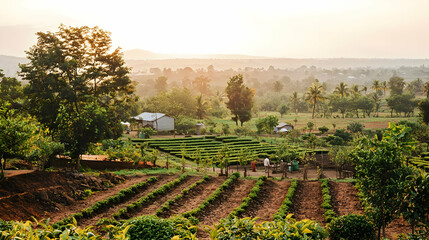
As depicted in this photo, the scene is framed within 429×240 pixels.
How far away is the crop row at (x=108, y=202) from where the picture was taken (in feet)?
47.5

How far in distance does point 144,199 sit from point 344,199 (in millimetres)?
10621

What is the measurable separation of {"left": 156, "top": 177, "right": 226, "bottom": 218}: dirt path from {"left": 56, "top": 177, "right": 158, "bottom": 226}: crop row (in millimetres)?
2857

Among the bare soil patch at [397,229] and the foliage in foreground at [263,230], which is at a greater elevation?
the foliage in foreground at [263,230]

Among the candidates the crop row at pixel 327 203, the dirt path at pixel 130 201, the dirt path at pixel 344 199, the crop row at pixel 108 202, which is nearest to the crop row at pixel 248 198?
the crop row at pixel 327 203

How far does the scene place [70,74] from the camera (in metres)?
34.5

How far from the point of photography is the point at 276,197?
19.1 m

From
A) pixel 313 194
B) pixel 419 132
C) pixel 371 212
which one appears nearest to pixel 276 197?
pixel 313 194

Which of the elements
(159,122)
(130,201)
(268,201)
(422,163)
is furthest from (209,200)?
(159,122)

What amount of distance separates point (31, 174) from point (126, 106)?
92.7ft

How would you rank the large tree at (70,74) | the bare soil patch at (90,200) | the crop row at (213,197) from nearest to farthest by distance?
the bare soil patch at (90,200), the crop row at (213,197), the large tree at (70,74)

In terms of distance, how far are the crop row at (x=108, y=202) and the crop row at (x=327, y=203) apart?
10202mm

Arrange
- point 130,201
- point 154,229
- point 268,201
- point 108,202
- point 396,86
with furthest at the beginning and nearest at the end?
point 396,86 < point 268,201 < point 130,201 < point 108,202 < point 154,229

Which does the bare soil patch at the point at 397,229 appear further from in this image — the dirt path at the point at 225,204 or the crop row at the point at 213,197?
the crop row at the point at 213,197

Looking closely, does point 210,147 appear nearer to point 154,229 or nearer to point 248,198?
point 248,198
